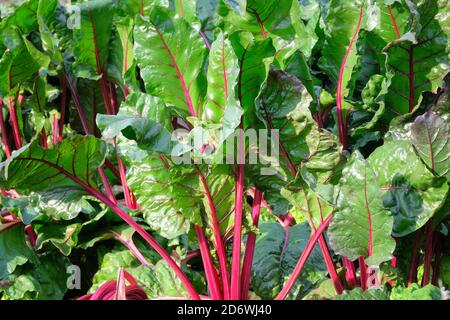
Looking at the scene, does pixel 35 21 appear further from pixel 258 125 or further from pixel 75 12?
pixel 258 125

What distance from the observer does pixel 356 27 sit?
4.99 feet

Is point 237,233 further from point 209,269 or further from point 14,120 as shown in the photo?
point 14,120

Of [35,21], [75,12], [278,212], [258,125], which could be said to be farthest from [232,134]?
[35,21]

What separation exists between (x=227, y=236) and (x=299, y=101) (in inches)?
13.9

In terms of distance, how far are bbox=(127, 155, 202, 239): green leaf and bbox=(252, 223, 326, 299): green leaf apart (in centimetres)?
22

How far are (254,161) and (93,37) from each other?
647 mm

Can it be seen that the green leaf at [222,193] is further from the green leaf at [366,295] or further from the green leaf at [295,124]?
the green leaf at [366,295]

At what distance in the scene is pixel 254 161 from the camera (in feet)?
4.63

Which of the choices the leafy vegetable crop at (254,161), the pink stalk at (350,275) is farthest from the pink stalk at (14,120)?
the pink stalk at (350,275)

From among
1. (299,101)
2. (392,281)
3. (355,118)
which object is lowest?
(392,281)

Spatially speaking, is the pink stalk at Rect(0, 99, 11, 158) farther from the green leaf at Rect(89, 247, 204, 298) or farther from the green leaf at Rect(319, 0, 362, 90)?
the green leaf at Rect(319, 0, 362, 90)

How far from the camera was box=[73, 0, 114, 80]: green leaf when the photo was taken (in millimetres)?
1720

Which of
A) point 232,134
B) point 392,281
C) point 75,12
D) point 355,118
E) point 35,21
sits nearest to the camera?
point 232,134

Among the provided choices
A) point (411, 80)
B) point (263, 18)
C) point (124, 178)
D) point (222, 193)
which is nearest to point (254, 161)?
point (222, 193)
